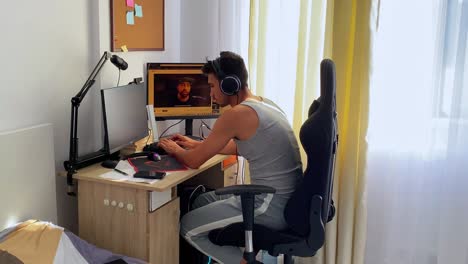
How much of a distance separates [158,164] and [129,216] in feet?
1.02

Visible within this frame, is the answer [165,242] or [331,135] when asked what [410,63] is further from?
[165,242]

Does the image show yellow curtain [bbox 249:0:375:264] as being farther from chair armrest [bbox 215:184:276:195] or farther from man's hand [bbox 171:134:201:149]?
chair armrest [bbox 215:184:276:195]

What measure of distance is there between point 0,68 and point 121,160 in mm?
668

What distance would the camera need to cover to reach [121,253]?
1.93 m

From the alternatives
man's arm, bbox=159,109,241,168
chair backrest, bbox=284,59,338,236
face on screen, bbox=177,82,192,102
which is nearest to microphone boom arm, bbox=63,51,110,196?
man's arm, bbox=159,109,241,168

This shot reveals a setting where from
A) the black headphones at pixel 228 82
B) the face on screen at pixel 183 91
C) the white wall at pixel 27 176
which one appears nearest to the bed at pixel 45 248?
the white wall at pixel 27 176

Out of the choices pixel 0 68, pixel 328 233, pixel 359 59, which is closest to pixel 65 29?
pixel 0 68

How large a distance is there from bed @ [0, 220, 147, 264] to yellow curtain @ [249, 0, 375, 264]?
1.25m

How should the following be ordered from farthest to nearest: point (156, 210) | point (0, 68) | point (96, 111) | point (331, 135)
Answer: point (96, 111) < point (156, 210) < point (0, 68) < point (331, 135)

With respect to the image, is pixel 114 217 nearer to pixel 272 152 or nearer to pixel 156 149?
pixel 156 149

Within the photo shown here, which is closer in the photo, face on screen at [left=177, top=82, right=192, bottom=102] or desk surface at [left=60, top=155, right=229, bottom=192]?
desk surface at [left=60, top=155, right=229, bottom=192]

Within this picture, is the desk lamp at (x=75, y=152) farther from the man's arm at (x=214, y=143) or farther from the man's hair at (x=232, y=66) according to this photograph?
the man's hair at (x=232, y=66)

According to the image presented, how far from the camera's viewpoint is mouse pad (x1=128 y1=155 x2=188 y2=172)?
80.0 inches

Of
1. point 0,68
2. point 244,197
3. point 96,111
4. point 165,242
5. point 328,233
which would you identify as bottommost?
point 328,233
